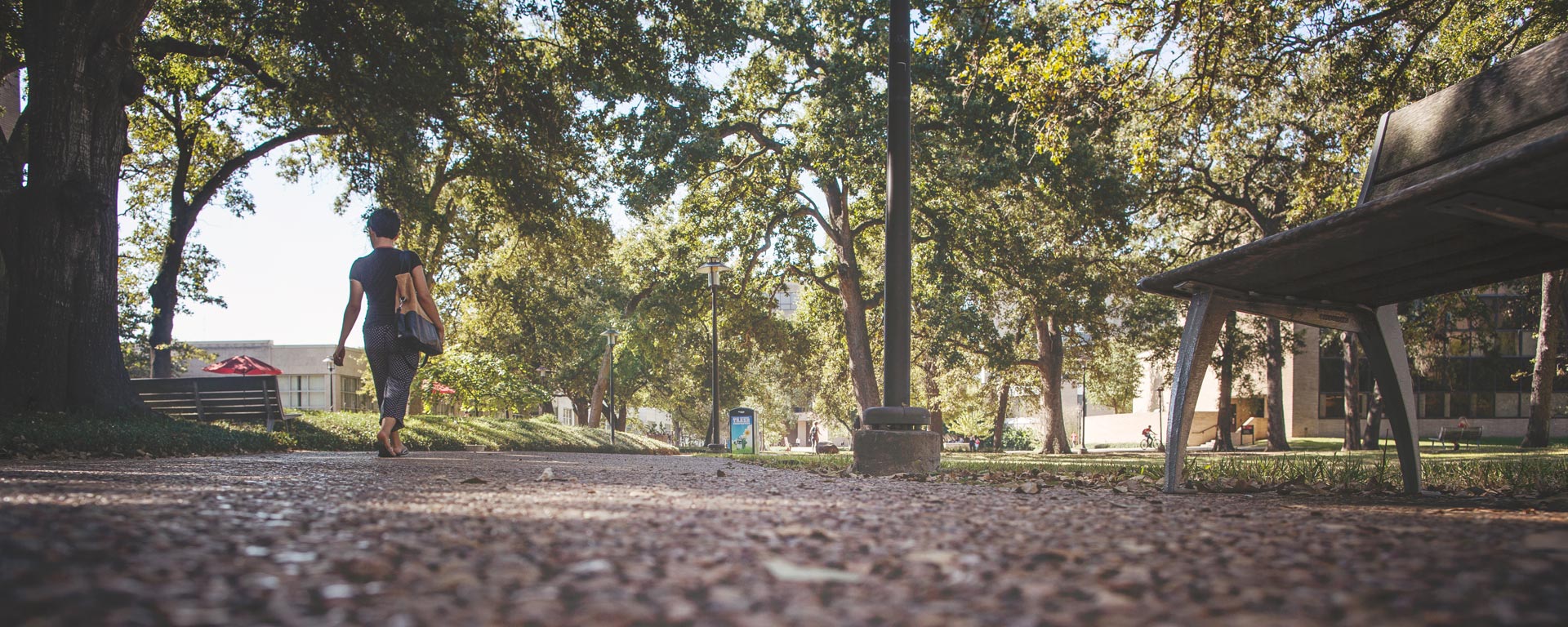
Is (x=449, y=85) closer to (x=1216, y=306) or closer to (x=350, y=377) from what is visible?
(x=1216, y=306)

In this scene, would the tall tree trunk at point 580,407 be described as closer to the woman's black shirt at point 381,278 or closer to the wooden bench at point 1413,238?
the woman's black shirt at point 381,278

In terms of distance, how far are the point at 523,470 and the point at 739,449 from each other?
22510 mm

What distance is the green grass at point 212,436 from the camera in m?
7.78

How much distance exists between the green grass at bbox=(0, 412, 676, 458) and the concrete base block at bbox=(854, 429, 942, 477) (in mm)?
6239

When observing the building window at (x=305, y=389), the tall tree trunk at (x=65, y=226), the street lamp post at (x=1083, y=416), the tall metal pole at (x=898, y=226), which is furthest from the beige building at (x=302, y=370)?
the tall metal pole at (x=898, y=226)

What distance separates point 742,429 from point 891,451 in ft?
73.2

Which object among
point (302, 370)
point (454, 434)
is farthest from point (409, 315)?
point (302, 370)

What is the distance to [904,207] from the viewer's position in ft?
24.3

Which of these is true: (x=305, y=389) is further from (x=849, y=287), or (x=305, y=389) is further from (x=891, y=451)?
(x=891, y=451)

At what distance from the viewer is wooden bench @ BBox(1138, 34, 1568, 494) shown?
11.7 feet

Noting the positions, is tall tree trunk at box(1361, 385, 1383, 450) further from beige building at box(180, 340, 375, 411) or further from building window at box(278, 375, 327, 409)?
building window at box(278, 375, 327, 409)

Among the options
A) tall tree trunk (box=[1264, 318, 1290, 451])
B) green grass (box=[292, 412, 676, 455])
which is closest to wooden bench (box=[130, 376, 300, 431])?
green grass (box=[292, 412, 676, 455])

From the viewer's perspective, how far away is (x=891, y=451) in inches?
282

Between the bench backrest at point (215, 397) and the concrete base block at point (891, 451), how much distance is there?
9.07m
